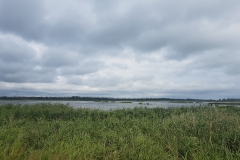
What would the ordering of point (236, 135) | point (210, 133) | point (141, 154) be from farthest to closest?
1. point (210, 133)
2. point (236, 135)
3. point (141, 154)

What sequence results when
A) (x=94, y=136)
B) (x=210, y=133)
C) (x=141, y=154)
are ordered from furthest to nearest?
(x=94, y=136)
(x=210, y=133)
(x=141, y=154)

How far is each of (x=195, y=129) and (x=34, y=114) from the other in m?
14.5

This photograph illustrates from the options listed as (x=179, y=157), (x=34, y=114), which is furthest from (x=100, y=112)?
(x=179, y=157)

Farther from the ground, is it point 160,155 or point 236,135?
point 236,135

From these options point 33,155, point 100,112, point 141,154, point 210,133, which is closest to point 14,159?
point 33,155

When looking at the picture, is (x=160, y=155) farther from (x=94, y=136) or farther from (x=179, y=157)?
(x=94, y=136)

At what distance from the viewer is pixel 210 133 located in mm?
7645

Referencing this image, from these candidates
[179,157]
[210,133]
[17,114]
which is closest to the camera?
[179,157]

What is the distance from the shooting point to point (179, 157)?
20.8 ft

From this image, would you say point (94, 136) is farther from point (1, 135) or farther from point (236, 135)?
point (236, 135)

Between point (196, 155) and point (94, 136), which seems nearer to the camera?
point (196, 155)

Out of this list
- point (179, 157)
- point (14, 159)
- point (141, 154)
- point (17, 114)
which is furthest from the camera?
point (17, 114)

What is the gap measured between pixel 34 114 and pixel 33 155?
1372 centimetres

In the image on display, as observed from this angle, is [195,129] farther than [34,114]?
No
